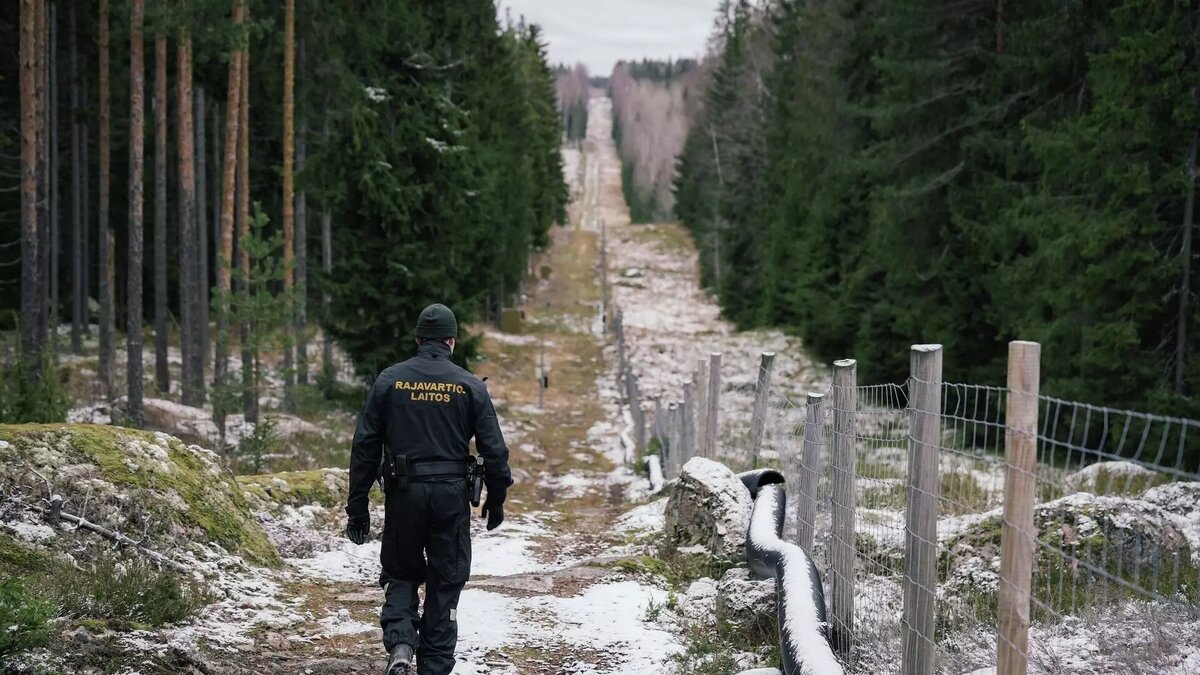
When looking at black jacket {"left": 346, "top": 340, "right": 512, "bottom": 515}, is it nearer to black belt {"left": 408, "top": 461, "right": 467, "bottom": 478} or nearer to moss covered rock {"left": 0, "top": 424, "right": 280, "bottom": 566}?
black belt {"left": 408, "top": 461, "right": 467, "bottom": 478}

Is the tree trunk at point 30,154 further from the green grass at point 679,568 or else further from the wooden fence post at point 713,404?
the green grass at point 679,568

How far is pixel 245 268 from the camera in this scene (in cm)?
2038

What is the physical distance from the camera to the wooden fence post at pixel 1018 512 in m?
3.14

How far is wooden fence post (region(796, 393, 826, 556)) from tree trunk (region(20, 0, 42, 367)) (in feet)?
47.2

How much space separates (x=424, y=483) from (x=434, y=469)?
3.8 inches

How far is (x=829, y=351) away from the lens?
95.0ft

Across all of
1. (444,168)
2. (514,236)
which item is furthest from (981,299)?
(514,236)

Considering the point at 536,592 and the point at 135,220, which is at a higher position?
the point at 135,220

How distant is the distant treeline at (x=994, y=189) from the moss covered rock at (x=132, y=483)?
12.0 m

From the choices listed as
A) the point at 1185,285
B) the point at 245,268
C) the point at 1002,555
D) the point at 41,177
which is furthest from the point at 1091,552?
the point at 245,268

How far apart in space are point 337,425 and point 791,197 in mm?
20006

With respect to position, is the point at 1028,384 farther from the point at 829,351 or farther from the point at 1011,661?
the point at 829,351

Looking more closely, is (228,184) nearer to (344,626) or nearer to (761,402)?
(761,402)

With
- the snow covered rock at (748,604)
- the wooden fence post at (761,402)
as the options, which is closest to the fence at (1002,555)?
the snow covered rock at (748,604)
